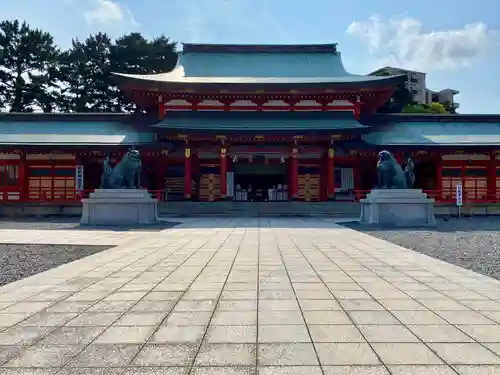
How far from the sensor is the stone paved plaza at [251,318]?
296cm

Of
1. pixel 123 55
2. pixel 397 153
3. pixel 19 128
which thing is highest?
pixel 123 55

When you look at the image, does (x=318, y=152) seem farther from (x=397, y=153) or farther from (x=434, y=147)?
(x=434, y=147)

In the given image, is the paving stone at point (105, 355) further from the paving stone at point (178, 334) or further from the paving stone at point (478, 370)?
the paving stone at point (478, 370)

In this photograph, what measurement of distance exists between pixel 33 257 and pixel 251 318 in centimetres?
600

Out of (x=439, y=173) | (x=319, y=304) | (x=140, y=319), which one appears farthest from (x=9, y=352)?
(x=439, y=173)

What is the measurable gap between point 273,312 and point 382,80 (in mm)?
21298

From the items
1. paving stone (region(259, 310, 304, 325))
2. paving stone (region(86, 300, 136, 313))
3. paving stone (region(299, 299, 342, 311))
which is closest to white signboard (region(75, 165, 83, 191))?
paving stone (region(86, 300, 136, 313))

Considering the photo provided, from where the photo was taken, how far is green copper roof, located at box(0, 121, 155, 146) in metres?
22.7

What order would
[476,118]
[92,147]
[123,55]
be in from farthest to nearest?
[123,55] → [476,118] → [92,147]

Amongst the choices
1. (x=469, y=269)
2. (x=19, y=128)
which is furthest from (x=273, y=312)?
(x=19, y=128)

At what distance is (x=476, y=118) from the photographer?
26125 millimetres

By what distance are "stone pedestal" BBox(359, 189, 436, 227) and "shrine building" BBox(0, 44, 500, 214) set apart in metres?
6.78

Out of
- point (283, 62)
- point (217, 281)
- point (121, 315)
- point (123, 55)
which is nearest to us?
point (121, 315)

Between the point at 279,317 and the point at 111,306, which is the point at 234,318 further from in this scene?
the point at 111,306
